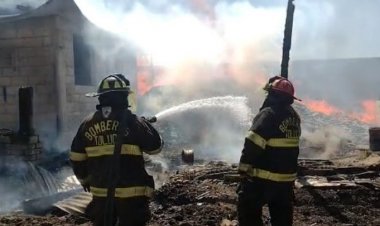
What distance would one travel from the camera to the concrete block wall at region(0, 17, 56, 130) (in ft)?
40.4

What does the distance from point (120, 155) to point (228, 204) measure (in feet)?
11.1

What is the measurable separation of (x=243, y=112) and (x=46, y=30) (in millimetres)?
11096

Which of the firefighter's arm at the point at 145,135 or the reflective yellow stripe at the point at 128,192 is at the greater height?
the firefighter's arm at the point at 145,135

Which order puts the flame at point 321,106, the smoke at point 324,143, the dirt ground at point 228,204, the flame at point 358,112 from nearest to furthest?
the dirt ground at point 228,204 → the smoke at point 324,143 → the flame at point 358,112 → the flame at point 321,106

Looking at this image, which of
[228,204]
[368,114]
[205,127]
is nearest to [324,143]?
[205,127]

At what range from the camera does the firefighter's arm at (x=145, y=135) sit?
12.6 feet

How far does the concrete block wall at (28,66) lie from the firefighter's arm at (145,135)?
9.16 m

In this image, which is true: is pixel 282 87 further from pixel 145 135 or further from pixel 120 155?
pixel 120 155

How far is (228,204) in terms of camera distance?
675 centimetres

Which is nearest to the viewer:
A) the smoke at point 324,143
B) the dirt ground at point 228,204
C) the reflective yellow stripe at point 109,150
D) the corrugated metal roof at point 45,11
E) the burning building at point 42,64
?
the reflective yellow stripe at point 109,150

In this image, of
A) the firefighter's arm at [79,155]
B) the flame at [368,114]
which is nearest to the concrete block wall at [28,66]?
the firefighter's arm at [79,155]

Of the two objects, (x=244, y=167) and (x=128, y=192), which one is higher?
(x=244, y=167)

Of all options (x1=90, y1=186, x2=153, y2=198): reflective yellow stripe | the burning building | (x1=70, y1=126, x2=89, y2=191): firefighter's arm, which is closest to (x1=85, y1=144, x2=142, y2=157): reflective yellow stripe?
(x1=70, y1=126, x2=89, y2=191): firefighter's arm

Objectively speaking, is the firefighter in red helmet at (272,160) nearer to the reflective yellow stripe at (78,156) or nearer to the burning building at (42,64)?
the reflective yellow stripe at (78,156)
